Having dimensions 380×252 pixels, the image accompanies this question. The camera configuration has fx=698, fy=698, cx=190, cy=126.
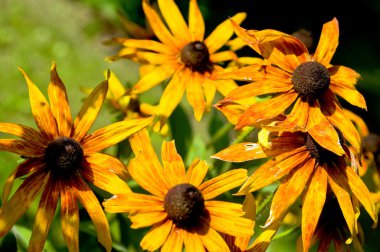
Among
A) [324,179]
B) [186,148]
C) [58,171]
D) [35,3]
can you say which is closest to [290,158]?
[324,179]

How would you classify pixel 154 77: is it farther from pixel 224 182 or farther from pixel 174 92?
pixel 224 182

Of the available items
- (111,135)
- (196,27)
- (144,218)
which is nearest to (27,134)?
(111,135)

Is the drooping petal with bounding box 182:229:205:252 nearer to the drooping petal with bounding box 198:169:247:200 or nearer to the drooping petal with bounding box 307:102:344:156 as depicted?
the drooping petal with bounding box 198:169:247:200

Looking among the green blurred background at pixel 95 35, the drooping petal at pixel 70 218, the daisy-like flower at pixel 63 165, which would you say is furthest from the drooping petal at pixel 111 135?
the green blurred background at pixel 95 35

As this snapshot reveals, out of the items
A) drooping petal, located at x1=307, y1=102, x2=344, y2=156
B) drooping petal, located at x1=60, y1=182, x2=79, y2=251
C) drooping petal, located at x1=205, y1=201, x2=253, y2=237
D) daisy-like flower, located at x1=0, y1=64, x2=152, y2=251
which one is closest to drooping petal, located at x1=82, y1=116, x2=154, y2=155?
daisy-like flower, located at x1=0, y1=64, x2=152, y2=251

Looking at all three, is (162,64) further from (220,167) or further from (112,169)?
(112,169)

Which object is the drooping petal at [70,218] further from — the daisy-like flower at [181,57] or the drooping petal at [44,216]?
the daisy-like flower at [181,57]

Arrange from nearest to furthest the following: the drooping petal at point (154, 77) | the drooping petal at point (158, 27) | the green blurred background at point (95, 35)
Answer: the drooping petal at point (154, 77), the drooping petal at point (158, 27), the green blurred background at point (95, 35)
